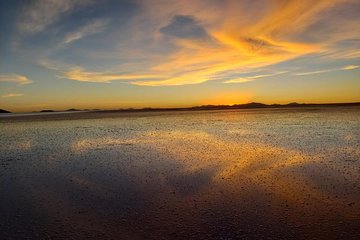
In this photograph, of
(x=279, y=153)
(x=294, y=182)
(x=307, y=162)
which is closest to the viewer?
(x=294, y=182)

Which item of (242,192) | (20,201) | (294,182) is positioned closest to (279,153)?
(294,182)

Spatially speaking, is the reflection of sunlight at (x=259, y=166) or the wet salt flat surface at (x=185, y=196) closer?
the wet salt flat surface at (x=185, y=196)

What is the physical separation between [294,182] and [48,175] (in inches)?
466

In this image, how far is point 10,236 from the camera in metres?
8.37

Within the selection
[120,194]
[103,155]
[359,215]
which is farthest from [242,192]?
[103,155]

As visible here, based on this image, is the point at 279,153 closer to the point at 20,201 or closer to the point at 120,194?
the point at 120,194

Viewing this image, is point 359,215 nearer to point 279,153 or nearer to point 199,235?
point 199,235

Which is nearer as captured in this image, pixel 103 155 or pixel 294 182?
pixel 294 182

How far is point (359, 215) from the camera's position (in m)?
9.14

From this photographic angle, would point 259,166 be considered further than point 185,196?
Yes

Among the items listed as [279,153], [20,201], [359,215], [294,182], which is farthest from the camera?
[279,153]

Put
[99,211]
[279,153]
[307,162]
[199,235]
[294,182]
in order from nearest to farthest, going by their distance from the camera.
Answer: [199,235]
[99,211]
[294,182]
[307,162]
[279,153]

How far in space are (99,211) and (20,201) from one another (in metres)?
3.57

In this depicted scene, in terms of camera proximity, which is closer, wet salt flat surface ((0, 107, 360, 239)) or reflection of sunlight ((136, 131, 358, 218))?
wet salt flat surface ((0, 107, 360, 239))
